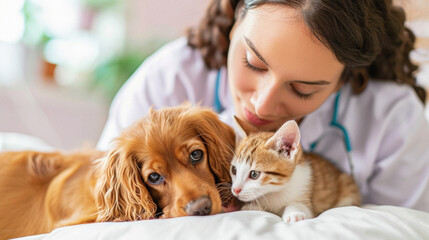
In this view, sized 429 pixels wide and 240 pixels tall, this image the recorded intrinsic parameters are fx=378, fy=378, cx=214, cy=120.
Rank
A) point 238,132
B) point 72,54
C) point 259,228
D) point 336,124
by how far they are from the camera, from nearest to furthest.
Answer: point 259,228 < point 238,132 < point 336,124 < point 72,54

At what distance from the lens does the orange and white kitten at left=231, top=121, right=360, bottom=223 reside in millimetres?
1615

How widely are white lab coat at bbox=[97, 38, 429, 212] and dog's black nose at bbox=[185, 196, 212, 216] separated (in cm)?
84

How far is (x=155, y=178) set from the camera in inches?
66.1

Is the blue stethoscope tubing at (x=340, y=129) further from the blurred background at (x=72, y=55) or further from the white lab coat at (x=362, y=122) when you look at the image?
the blurred background at (x=72, y=55)

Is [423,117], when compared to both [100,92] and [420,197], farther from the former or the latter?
[100,92]

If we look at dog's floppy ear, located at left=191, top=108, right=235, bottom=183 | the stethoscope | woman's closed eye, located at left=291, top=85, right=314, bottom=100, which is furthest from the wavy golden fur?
the stethoscope

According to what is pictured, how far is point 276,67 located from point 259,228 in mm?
673

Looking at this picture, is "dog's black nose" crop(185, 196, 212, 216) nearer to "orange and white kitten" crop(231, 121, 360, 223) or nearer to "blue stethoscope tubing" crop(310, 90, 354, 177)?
"orange and white kitten" crop(231, 121, 360, 223)

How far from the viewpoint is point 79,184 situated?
1.87 meters

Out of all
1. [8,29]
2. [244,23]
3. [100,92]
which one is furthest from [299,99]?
[8,29]

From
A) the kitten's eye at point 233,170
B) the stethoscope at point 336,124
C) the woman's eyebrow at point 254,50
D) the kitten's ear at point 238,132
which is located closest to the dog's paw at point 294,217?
the kitten's eye at point 233,170

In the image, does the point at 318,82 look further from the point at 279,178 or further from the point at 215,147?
the point at 215,147

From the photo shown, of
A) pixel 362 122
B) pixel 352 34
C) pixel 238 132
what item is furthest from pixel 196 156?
pixel 362 122

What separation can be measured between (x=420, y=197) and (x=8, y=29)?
5005 millimetres
